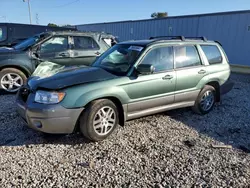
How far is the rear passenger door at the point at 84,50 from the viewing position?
638 centimetres

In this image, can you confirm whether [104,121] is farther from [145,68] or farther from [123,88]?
[145,68]

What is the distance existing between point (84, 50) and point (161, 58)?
3242 mm

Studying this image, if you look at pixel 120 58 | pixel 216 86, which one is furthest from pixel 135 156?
pixel 216 86

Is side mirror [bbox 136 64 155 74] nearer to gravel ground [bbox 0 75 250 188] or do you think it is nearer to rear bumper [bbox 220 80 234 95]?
gravel ground [bbox 0 75 250 188]

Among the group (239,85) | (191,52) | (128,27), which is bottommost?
(239,85)

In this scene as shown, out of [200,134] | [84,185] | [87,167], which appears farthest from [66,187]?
[200,134]

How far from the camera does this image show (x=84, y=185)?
2434mm

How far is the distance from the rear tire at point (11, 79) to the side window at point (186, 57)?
4118 mm

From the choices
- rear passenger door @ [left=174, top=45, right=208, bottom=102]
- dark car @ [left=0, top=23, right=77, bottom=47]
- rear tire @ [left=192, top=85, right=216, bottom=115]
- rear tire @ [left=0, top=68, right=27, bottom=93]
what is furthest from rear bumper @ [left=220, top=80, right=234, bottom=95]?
dark car @ [left=0, top=23, right=77, bottom=47]

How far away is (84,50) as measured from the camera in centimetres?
651

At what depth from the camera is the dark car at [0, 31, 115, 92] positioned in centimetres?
563

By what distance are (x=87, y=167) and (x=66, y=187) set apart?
43cm

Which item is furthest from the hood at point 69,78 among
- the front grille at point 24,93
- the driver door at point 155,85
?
the driver door at point 155,85

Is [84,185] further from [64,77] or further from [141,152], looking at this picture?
[64,77]
